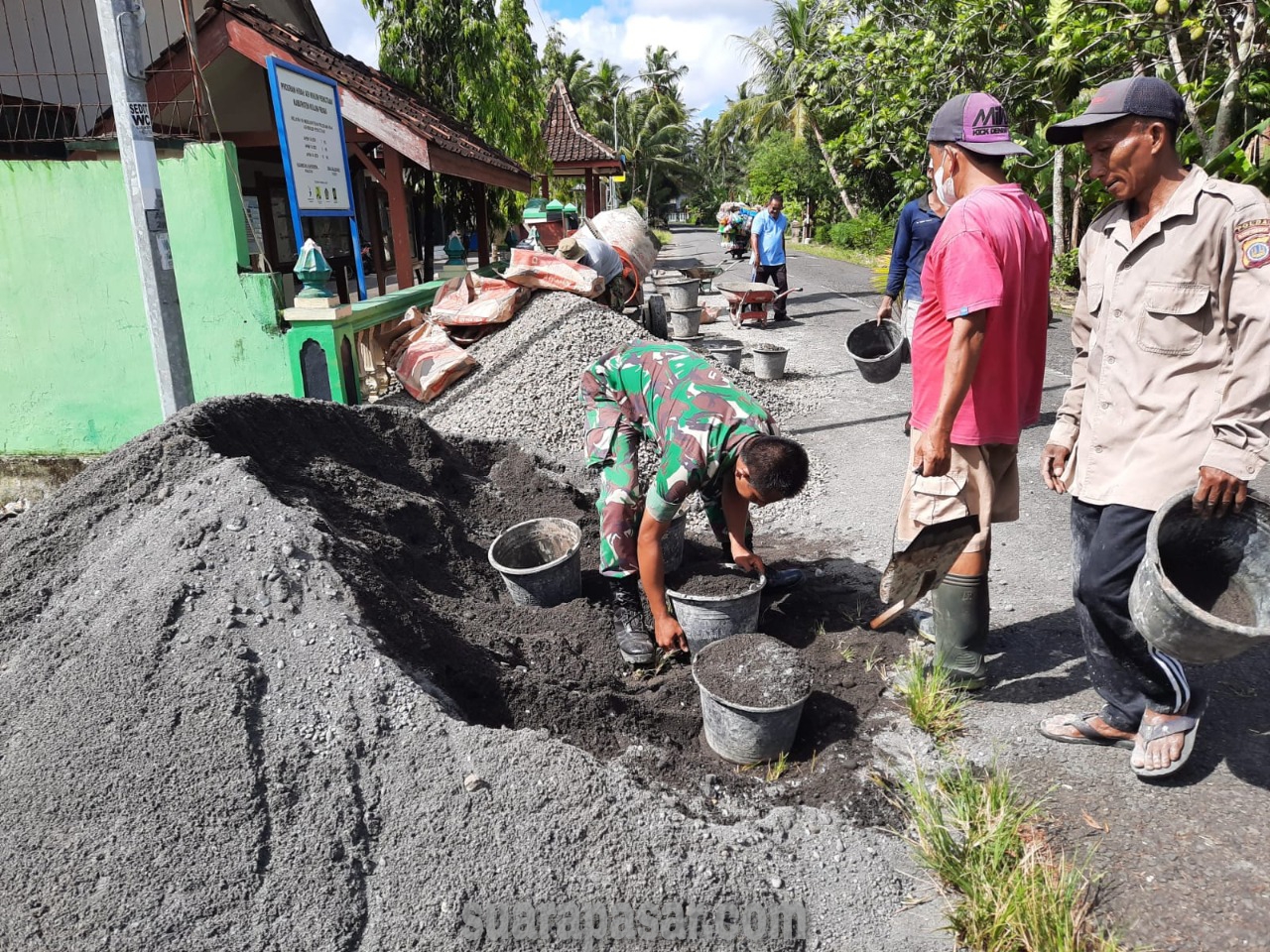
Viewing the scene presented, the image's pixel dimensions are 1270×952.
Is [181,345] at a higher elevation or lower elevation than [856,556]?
higher

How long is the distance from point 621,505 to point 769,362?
513 cm

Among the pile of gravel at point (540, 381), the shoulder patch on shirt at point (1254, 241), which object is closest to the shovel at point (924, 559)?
the shoulder patch on shirt at point (1254, 241)

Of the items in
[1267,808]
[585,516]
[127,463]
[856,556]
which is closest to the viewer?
[1267,808]

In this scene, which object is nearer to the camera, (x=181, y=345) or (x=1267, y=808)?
(x=1267, y=808)

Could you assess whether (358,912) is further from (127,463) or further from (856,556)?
(856,556)

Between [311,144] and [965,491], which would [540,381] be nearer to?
[311,144]

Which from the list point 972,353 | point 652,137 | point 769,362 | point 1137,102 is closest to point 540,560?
point 972,353

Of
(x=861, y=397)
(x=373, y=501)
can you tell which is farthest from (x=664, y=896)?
(x=861, y=397)

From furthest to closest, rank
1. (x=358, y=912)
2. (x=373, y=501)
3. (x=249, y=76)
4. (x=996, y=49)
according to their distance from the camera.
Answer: (x=996, y=49), (x=249, y=76), (x=373, y=501), (x=358, y=912)

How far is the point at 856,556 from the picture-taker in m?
4.47

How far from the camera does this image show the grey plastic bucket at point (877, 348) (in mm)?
4227

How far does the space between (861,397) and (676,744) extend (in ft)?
18.7

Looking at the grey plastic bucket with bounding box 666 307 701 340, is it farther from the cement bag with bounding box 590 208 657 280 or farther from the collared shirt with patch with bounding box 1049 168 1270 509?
the collared shirt with patch with bounding box 1049 168 1270 509
